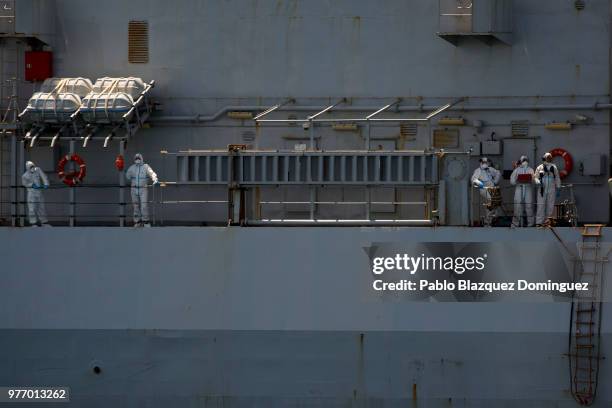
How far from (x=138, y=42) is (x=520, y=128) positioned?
19.3 ft

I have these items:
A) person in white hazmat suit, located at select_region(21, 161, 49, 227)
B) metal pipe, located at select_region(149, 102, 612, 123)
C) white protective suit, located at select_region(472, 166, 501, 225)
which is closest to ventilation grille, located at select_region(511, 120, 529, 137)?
metal pipe, located at select_region(149, 102, 612, 123)

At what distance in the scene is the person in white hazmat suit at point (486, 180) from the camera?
1395 centimetres

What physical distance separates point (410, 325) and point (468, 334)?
0.74 metres

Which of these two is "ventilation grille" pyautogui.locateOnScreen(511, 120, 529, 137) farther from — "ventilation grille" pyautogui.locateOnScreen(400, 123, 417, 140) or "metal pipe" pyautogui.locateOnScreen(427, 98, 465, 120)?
"ventilation grille" pyautogui.locateOnScreen(400, 123, 417, 140)

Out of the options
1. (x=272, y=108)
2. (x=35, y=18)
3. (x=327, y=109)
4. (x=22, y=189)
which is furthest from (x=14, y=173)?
(x=327, y=109)

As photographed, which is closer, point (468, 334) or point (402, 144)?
point (468, 334)

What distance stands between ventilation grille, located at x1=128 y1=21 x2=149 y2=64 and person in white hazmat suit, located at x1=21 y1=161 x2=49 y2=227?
2470 millimetres

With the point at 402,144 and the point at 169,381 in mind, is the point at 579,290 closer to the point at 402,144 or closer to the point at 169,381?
the point at 402,144

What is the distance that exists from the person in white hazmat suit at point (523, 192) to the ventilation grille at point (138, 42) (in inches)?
231

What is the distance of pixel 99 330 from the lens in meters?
13.7

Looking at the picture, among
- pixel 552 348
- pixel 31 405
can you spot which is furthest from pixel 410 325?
pixel 31 405

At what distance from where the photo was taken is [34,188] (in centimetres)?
1457

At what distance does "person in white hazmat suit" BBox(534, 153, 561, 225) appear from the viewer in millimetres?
13984

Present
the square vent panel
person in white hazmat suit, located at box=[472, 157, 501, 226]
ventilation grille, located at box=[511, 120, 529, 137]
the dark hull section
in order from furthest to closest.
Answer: ventilation grille, located at box=[511, 120, 529, 137], the square vent panel, person in white hazmat suit, located at box=[472, 157, 501, 226], the dark hull section
